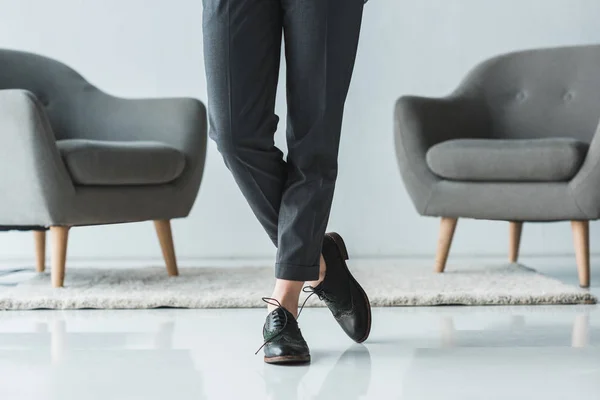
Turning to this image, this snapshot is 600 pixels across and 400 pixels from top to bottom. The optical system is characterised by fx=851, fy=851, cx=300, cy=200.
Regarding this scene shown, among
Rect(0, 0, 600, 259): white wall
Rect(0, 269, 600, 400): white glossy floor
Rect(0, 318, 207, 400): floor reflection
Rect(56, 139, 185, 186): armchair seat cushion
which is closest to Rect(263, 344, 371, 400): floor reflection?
Rect(0, 269, 600, 400): white glossy floor

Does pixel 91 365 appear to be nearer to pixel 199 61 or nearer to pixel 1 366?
pixel 1 366

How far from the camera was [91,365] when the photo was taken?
1.45m

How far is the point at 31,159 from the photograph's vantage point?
2.43 metres

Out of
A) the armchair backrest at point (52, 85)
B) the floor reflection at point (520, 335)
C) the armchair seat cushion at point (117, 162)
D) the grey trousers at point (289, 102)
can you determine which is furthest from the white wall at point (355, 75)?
the grey trousers at point (289, 102)

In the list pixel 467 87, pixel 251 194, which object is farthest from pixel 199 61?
pixel 251 194

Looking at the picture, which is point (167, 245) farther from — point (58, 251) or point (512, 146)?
point (512, 146)

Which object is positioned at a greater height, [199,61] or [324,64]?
[324,64]

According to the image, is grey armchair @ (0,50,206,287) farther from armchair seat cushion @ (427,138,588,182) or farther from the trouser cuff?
the trouser cuff

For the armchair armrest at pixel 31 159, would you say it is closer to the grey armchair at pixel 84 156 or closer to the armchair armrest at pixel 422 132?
the grey armchair at pixel 84 156

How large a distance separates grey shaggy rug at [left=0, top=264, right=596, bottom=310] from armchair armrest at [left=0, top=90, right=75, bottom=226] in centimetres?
24

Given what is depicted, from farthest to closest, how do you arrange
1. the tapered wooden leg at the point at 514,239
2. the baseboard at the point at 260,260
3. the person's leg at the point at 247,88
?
1. the baseboard at the point at 260,260
2. the tapered wooden leg at the point at 514,239
3. the person's leg at the point at 247,88

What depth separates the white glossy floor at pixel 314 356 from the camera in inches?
→ 49.1

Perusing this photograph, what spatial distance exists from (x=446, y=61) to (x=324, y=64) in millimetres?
2480

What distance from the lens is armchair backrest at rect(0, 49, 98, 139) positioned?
3036 mm
